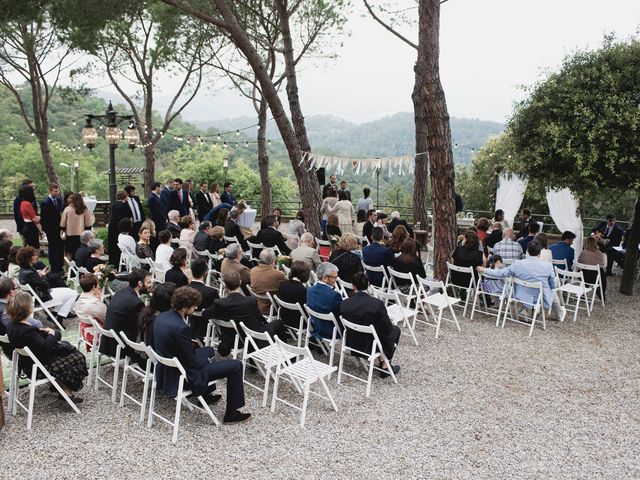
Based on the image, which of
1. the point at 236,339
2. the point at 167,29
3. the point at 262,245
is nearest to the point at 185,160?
the point at 167,29

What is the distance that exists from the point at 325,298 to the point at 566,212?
7710 mm

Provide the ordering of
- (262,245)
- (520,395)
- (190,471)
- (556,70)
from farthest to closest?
(262,245)
(556,70)
(520,395)
(190,471)

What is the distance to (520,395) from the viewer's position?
4562 mm

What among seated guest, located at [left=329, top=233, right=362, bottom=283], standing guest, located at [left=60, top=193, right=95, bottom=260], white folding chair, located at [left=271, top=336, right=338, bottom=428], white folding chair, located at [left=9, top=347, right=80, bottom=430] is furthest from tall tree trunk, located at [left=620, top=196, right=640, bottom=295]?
standing guest, located at [left=60, top=193, right=95, bottom=260]

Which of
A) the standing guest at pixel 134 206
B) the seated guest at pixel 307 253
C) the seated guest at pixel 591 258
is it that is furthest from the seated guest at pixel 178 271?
the seated guest at pixel 591 258

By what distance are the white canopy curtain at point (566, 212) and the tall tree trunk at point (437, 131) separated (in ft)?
13.4

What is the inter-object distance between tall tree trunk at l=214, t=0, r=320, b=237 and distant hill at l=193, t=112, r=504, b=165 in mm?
59063

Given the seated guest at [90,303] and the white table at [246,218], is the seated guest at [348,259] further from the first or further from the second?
the white table at [246,218]

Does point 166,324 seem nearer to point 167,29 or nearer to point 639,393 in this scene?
point 639,393

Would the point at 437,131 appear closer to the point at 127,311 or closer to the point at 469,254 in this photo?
the point at 469,254

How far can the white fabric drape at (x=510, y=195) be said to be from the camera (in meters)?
12.1

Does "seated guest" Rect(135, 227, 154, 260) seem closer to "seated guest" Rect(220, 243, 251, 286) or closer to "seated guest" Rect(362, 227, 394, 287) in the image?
"seated guest" Rect(220, 243, 251, 286)

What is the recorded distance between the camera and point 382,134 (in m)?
95.6

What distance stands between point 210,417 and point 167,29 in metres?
14.5
